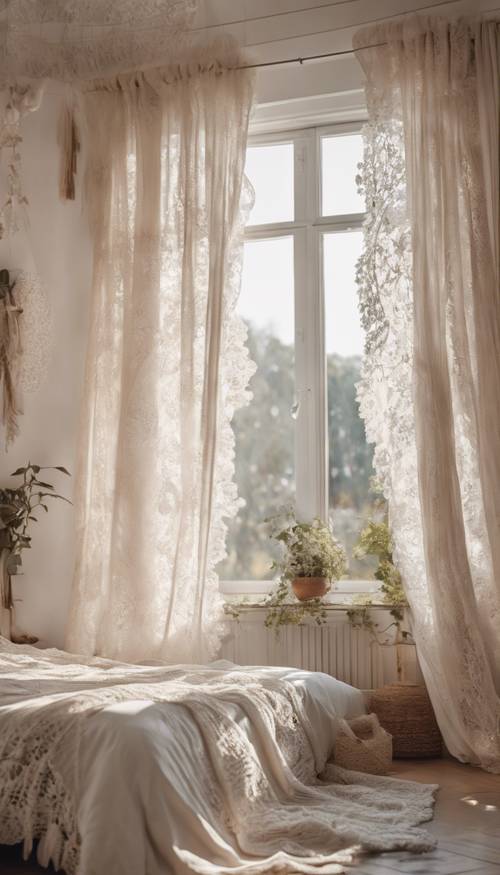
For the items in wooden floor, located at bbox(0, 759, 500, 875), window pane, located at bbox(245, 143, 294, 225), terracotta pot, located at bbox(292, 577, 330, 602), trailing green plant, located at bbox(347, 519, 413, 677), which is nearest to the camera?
wooden floor, located at bbox(0, 759, 500, 875)

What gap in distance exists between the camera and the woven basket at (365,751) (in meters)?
3.96

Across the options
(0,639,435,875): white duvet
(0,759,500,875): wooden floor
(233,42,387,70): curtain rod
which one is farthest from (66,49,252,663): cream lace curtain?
(0,759,500,875): wooden floor

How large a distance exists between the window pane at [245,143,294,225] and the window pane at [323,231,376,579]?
30cm

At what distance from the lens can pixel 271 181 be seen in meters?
5.55

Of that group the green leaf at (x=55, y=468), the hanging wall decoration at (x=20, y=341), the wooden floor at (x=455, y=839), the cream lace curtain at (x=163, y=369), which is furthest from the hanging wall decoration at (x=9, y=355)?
the wooden floor at (x=455, y=839)

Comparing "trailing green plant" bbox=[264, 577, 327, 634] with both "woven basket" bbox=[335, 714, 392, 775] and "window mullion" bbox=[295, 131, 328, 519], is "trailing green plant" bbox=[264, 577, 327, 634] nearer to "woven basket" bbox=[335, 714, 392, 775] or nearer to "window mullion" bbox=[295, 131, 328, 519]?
"window mullion" bbox=[295, 131, 328, 519]

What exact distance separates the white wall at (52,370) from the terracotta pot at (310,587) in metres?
1.24

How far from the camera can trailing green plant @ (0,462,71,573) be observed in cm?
526

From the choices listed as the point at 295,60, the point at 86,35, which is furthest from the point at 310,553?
the point at 86,35

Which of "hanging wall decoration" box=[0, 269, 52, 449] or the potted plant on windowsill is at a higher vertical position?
"hanging wall decoration" box=[0, 269, 52, 449]

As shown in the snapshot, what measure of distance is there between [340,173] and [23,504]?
7.66 feet

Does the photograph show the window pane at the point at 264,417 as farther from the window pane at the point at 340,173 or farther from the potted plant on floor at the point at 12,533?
the potted plant on floor at the point at 12,533

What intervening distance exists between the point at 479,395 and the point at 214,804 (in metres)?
2.28

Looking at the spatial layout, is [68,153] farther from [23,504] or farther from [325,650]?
[325,650]
